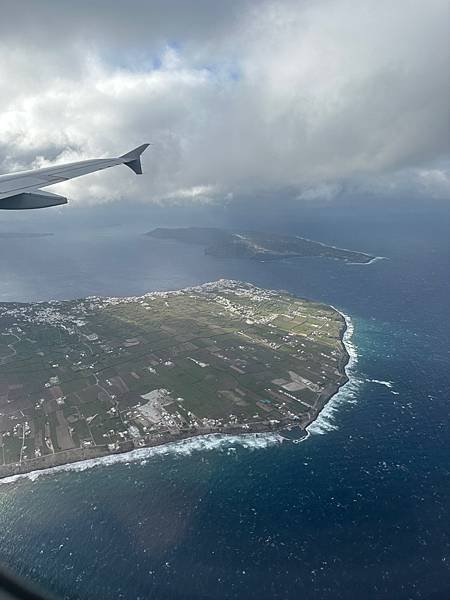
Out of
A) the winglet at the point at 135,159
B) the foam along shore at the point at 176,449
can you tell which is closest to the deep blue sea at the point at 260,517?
the foam along shore at the point at 176,449

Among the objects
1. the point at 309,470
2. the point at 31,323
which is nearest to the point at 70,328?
the point at 31,323

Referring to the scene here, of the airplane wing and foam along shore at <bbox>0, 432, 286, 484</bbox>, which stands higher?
the airplane wing

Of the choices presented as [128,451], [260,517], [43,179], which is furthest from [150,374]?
[43,179]

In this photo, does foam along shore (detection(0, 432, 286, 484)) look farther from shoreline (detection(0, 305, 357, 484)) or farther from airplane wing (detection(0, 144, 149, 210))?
airplane wing (detection(0, 144, 149, 210))

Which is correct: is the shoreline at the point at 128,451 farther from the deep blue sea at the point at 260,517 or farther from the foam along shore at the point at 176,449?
the deep blue sea at the point at 260,517

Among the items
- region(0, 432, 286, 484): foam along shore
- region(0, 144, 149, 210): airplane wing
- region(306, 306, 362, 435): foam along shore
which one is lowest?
region(306, 306, 362, 435): foam along shore

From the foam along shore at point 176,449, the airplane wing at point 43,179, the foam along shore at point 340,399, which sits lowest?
the foam along shore at point 340,399

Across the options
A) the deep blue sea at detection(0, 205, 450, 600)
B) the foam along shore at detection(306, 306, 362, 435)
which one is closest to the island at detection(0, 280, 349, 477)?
the foam along shore at detection(306, 306, 362, 435)
